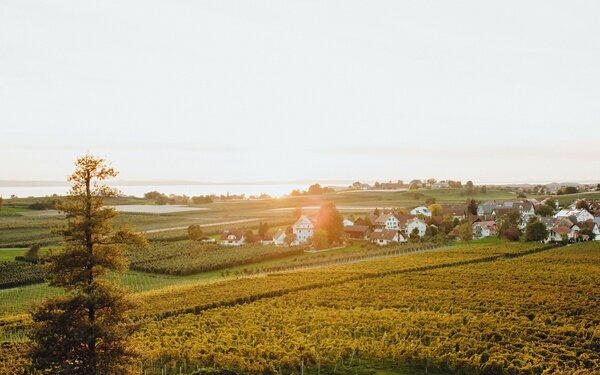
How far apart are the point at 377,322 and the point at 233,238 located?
178 feet

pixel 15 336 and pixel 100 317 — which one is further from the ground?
pixel 100 317

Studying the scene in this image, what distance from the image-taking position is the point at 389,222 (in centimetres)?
9856

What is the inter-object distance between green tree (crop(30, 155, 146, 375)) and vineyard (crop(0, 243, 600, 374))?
1.37 metres

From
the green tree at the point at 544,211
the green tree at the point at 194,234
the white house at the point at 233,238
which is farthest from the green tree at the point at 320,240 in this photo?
the green tree at the point at 544,211

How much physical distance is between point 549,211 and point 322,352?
103m

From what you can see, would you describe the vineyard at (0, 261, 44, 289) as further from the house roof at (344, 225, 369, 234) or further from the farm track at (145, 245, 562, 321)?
the house roof at (344, 225, 369, 234)

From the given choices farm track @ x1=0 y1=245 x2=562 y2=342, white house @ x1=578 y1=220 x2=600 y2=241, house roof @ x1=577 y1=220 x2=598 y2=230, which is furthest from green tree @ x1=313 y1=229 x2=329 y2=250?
house roof @ x1=577 y1=220 x2=598 y2=230

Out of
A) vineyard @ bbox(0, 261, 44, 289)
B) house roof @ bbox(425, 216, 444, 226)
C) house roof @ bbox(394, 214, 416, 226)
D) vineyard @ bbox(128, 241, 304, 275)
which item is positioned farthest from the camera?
house roof @ bbox(394, 214, 416, 226)

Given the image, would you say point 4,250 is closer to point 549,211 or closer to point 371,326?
point 371,326

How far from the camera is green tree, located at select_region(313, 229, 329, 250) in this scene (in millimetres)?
76000

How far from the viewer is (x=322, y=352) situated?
23469mm

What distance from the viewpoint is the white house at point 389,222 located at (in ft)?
320

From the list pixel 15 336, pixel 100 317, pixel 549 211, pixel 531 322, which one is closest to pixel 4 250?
pixel 15 336

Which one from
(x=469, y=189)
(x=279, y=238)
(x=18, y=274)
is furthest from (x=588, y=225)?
(x=469, y=189)
